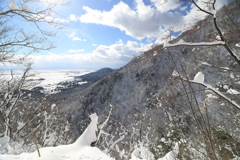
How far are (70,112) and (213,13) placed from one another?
4773 centimetres

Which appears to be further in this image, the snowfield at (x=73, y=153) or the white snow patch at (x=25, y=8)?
the white snow patch at (x=25, y=8)

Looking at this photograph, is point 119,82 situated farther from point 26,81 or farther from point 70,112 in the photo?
point 26,81

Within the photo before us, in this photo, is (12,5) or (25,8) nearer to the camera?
(12,5)

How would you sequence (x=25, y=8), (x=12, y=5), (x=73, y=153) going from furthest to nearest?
(x=73, y=153)
(x=25, y=8)
(x=12, y=5)

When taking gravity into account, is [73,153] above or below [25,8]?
below

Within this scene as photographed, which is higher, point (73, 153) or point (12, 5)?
point (12, 5)

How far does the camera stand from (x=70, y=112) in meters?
43.6

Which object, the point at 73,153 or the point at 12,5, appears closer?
the point at 12,5

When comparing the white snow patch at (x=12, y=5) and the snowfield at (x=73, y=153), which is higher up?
the white snow patch at (x=12, y=5)

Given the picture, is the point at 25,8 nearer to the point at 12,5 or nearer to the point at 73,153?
the point at 12,5

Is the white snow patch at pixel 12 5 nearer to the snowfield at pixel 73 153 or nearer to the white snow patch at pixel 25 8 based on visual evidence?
the white snow patch at pixel 25 8

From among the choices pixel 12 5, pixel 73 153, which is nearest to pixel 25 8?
pixel 12 5

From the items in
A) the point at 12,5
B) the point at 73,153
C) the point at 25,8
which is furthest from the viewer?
the point at 73,153

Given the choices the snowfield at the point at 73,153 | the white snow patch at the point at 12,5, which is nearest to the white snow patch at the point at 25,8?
the white snow patch at the point at 12,5
